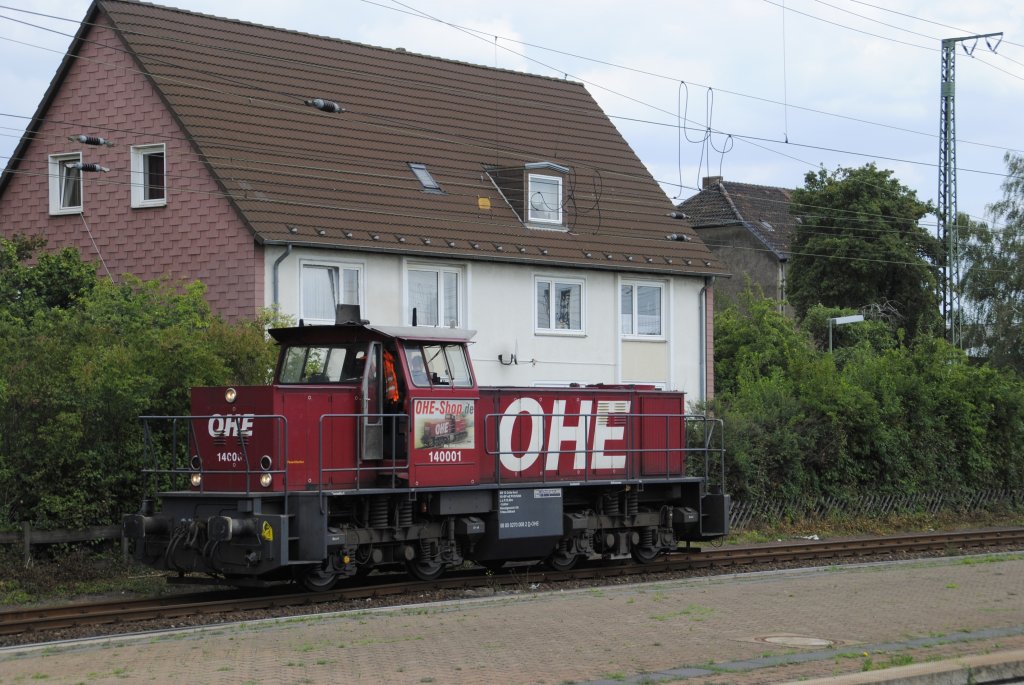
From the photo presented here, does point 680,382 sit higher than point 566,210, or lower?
lower

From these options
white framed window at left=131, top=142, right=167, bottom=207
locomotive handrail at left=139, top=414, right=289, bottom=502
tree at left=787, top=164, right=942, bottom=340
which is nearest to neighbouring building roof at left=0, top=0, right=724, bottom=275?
white framed window at left=131, top=142, right=167, bottom=207

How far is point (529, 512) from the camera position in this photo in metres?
17.6

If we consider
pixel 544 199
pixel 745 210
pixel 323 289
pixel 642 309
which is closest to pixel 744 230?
pixel 745 210

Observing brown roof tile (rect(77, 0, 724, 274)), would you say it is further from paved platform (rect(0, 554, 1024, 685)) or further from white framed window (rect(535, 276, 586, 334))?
paved platform (rect(0, 554, 1024, 685))

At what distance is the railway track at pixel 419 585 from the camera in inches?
527

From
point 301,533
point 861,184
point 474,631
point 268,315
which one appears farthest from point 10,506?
point 861,184

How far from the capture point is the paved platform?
9.99 meters

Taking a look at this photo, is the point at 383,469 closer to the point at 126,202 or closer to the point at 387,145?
the point at 126,202

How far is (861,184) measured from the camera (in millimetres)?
52719

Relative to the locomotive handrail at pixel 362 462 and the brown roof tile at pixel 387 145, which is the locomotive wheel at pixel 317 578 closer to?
the locomotive handrail at pixel 362 462

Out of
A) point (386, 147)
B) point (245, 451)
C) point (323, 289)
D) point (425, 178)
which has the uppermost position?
point (386, 147)

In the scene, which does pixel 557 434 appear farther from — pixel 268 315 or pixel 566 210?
pixel 566 210

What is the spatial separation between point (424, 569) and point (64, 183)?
15.2m

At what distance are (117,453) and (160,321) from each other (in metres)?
3.45
